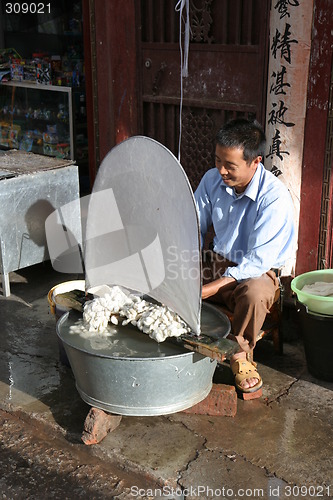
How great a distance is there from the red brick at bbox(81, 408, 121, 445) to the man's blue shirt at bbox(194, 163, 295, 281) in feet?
3.67

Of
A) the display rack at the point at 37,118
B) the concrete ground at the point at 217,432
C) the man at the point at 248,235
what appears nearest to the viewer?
the concrete ground at the point at 217,432

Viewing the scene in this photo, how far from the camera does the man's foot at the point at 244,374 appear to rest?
12.2 ft

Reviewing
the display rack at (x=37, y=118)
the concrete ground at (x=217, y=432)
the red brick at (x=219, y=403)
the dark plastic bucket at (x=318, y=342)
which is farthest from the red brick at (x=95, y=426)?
the display rack at (x=37, y=118)

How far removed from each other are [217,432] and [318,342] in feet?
2.94

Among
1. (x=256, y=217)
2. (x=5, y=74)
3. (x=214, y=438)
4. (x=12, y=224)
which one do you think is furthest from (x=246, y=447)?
(x=5, y=74)

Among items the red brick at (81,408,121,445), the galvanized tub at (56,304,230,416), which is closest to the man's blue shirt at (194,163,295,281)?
the galvanized tub at (56,304,230,416)

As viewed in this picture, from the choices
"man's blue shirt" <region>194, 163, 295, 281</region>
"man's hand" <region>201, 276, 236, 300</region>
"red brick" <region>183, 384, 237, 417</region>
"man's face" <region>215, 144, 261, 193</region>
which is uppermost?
"man's face" <region>215, 144, 261, 193</region>

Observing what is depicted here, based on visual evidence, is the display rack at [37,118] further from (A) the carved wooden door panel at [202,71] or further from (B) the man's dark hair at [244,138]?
(B) the man's dark hair at [244,138]

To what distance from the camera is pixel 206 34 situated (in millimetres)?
4680

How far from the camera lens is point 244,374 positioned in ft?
12.3

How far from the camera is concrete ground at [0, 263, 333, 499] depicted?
3.05 metres

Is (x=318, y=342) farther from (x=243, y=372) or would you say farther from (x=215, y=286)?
(x=215, y=286)

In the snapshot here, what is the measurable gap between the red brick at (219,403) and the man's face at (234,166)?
1261mm

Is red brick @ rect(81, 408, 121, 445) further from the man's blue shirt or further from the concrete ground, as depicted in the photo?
the man's blue shirt
